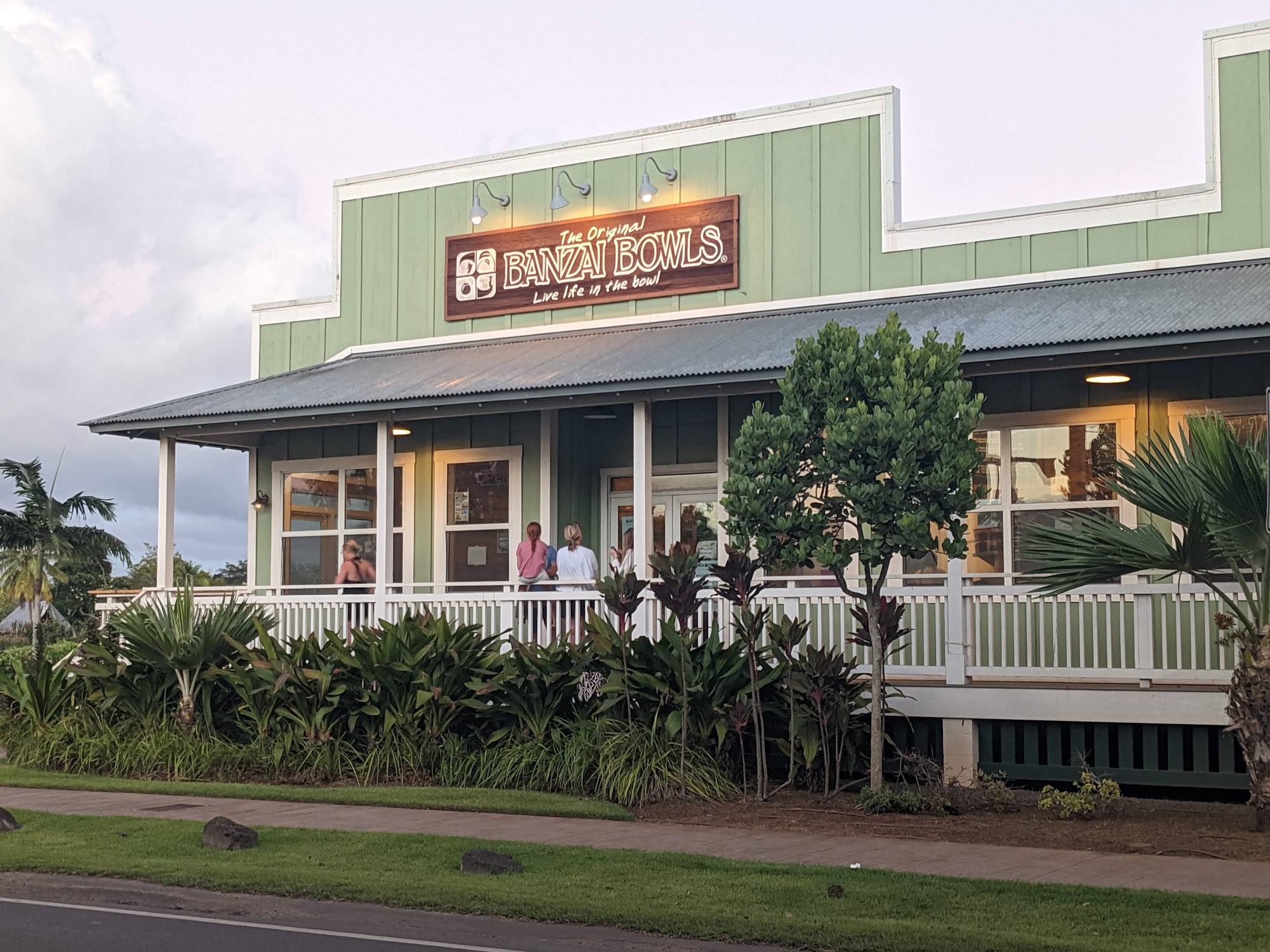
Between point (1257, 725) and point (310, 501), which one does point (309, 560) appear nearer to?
point (310, 501)

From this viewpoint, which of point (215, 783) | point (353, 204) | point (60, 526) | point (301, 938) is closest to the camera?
point (301, 938)

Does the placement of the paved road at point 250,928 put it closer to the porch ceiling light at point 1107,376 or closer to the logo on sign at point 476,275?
the porch ceiling light at point 1107,376

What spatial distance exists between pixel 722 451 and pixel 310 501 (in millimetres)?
6241

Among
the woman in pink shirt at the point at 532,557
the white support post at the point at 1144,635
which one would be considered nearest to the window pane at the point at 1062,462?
the white support post at the point at 1144,635

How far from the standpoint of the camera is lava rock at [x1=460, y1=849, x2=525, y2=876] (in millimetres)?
9406

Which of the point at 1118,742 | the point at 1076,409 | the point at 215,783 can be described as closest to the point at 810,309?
the point at 1076,409

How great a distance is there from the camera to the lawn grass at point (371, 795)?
12.4 m

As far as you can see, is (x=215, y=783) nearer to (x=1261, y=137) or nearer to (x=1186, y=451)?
(x=1186, y=451)

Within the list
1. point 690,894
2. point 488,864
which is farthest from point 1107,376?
point 488,864

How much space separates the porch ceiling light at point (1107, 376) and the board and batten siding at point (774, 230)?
4.83ft

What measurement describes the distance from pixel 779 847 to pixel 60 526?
66.7 ft

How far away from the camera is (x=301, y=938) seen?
7.78m

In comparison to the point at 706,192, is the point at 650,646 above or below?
below

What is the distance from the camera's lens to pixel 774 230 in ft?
59.2
